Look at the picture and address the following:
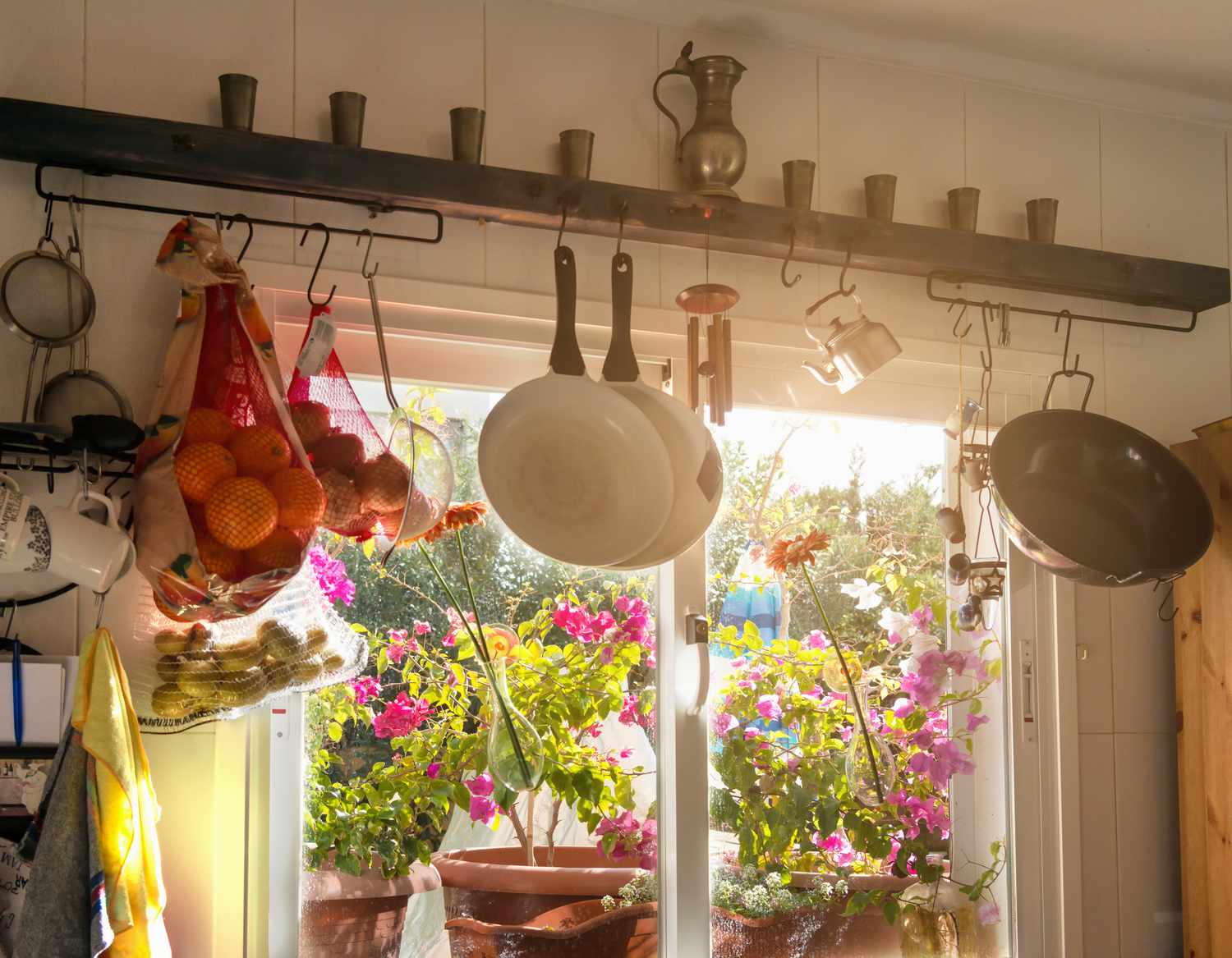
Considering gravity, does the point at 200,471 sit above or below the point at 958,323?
below

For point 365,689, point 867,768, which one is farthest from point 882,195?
point 365,689

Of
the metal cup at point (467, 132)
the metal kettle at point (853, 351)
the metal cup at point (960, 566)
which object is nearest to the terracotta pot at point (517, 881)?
the metal cup at point (960, 566)

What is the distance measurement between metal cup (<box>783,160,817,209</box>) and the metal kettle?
225 mm

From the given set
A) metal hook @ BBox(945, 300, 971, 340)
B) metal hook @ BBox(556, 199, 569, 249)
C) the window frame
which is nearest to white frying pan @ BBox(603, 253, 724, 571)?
metal hook @ BBox(556, 199, 569, 249)

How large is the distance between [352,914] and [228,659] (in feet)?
1.62

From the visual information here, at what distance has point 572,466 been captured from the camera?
5.54ft

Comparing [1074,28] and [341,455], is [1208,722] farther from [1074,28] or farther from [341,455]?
[341,455]

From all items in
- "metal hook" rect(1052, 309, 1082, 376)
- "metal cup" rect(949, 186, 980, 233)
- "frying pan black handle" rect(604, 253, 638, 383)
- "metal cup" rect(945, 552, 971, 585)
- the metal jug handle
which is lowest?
"metal cup" rect(945, 552, 971, 585)

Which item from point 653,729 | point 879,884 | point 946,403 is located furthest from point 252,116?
point 879,884

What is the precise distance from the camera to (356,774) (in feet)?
5.96

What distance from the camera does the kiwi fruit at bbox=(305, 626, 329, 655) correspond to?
160 centimetres

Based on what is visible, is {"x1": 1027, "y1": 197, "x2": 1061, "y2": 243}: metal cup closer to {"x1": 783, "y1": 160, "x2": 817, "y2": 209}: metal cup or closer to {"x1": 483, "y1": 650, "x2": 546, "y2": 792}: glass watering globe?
{"x1": 783, "y1": 160, "x2": 817, "y2": 209}: metal cup

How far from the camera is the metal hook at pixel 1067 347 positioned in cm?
218

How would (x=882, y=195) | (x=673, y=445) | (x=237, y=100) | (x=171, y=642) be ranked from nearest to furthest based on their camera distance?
(x=171, y=642) < (x=237, y=100) < (x=673, y=445) < (x=882, y=195)
